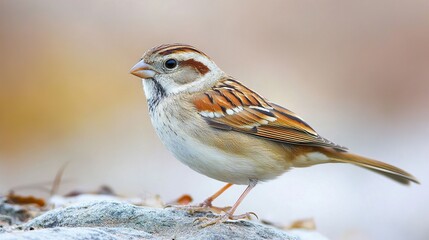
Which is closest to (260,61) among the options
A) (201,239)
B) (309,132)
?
(309,132)

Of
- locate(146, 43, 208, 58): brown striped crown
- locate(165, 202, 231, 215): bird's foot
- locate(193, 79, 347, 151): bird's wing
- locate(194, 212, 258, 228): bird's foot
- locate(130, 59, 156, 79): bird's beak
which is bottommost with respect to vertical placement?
locate(194, 212, 258, 228): bird's foot

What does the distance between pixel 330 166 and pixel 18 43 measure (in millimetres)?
6107

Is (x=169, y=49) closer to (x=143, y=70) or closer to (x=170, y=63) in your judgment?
(x=170, y=63)

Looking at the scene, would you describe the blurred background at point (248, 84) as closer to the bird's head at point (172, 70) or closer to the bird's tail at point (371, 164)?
the bird's tail at point (371, 164)

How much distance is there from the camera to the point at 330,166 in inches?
461

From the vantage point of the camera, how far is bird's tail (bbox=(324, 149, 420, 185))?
7.19 metres

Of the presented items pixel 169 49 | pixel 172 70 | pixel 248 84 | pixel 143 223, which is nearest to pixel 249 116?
pixel 172 70

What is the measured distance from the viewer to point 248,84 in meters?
14.5

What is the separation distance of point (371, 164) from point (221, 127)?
1.28 m

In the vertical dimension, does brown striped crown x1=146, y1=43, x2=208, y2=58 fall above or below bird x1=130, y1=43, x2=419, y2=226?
above

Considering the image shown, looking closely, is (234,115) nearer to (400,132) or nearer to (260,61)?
(400,132)

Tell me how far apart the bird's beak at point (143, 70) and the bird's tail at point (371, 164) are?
1.41 meters

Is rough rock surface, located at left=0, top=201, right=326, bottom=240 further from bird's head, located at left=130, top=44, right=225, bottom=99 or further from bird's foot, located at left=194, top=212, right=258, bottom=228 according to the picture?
bird's head, located at left=130, top=44, right=225, bottom=99

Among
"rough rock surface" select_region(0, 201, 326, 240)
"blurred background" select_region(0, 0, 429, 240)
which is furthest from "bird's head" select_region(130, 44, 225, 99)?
"blurred background" select_region(0, 0, 429, 240)
